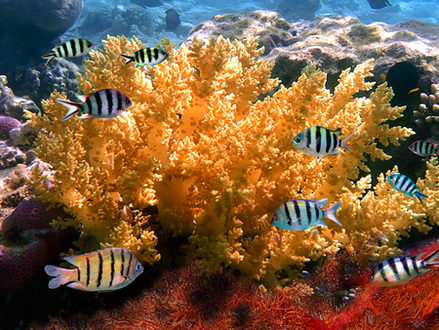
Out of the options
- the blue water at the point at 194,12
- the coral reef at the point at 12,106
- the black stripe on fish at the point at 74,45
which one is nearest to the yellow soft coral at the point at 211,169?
the black stripe on fish at the point at 74,45

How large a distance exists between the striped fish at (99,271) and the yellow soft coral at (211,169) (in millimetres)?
365

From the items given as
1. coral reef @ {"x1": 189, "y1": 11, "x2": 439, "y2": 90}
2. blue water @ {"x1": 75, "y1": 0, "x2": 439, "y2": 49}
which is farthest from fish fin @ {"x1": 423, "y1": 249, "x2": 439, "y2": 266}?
blue water @ {"x1": 75, "y1": 0, "x2": 439, "y2": 49}

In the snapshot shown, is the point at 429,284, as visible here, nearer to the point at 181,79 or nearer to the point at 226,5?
the point at 181,79

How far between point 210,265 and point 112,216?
0.93 meters

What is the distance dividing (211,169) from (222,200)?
31cm

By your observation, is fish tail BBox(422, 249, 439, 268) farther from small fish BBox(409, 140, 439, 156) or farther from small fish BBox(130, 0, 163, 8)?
small fish BBox(130, 0, 163, 8)

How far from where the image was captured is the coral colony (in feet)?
6.33

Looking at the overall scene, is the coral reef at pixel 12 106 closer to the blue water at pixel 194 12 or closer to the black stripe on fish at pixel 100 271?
the black stripe on fish at pixel 100 271

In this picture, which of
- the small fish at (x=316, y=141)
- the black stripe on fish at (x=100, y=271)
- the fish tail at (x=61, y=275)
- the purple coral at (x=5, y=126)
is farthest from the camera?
the purple coral at (x=5, y=126)

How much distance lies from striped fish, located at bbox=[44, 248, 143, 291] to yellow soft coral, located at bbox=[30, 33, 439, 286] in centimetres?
37

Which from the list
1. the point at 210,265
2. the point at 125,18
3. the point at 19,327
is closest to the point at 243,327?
the point at 210,265

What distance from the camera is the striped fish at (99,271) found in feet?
4.77

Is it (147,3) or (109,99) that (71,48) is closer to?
(109,99)

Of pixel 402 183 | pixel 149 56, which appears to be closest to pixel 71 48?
pixel 149 56
